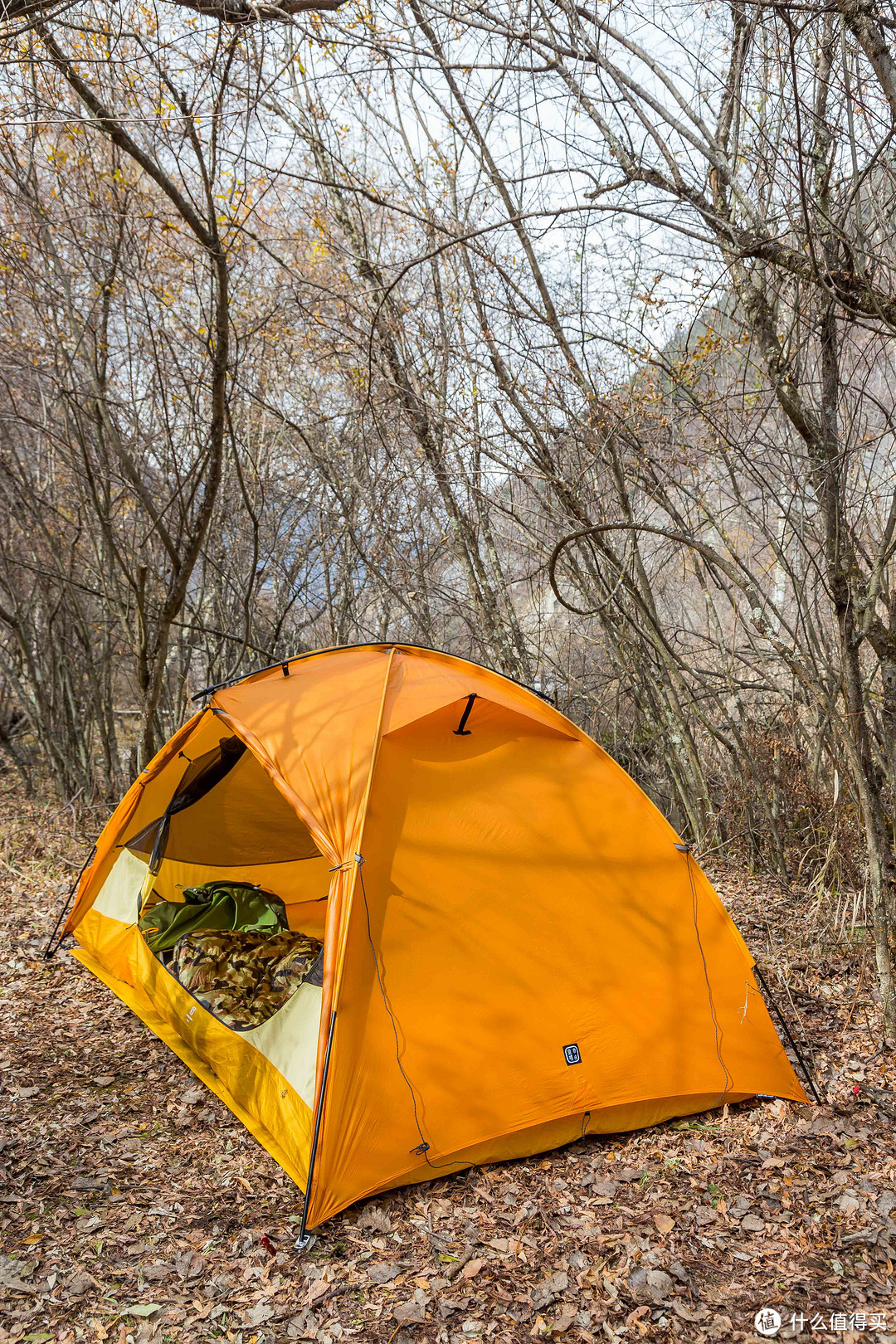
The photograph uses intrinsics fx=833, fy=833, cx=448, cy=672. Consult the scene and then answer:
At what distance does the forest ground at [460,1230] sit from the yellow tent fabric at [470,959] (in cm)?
13

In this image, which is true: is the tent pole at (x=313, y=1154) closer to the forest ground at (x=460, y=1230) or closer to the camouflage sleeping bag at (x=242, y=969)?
the forest ground at (x=460, y=1230)

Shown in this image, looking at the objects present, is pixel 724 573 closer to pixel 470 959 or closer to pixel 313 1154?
pixel 470 959

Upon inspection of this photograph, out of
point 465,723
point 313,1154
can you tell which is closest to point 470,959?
point 313,1154

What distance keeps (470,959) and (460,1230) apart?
833 mm

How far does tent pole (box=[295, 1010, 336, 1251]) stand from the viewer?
2.58 metres

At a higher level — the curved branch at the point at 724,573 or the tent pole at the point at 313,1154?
the curved branch at the point at 724,573

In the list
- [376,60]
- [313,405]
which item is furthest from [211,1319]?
[313,405]

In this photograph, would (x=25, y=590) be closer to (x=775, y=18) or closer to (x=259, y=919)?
(x=259, y=919)

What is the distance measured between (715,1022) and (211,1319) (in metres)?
1.94

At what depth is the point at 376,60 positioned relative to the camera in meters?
3.92

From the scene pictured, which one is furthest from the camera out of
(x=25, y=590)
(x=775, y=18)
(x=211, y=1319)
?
(x=25, y=590)

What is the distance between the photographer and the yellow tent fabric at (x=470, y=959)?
2.87 metres

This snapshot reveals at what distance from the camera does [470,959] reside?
3086 millimetres

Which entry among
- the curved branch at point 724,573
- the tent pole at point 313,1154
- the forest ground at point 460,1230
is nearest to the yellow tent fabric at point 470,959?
the tent pole at point 313,1154
